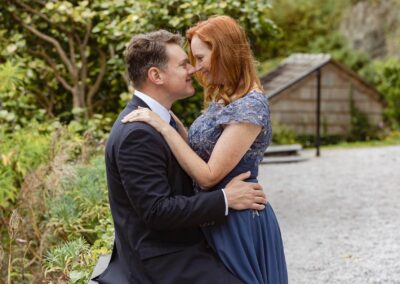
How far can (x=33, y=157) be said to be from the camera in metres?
6.46

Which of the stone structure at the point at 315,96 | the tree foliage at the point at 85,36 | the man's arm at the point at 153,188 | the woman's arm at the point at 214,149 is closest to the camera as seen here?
the man's arm at the point at 153,188

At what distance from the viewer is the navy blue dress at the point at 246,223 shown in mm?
2910

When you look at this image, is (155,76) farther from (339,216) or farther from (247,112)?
(339,216)

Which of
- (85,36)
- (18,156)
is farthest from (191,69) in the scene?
(85,36)

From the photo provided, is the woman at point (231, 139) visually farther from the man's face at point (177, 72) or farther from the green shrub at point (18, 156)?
the green shrub at point (18, 156)

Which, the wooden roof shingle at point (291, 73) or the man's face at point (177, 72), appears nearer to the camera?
the man's face at point (177, 72)

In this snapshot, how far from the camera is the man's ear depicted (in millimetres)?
2873

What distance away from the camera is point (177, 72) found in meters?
2.90

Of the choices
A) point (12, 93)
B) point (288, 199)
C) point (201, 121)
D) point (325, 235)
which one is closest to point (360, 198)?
point (288, 199)

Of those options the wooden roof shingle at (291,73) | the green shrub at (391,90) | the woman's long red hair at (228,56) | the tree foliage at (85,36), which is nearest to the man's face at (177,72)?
the woman's long red hair at (228,56)

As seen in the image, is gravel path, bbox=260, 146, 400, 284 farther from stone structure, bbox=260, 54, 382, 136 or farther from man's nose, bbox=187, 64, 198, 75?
stone structure, bbox=260, 54, 382, 136

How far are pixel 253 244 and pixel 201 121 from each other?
492 mm

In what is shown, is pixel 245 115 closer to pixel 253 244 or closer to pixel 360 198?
pixel 253 244

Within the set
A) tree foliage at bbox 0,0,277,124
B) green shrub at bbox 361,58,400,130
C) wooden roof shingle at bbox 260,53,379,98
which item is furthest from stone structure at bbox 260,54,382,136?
tree foliage at bbox 0,0,277,124
